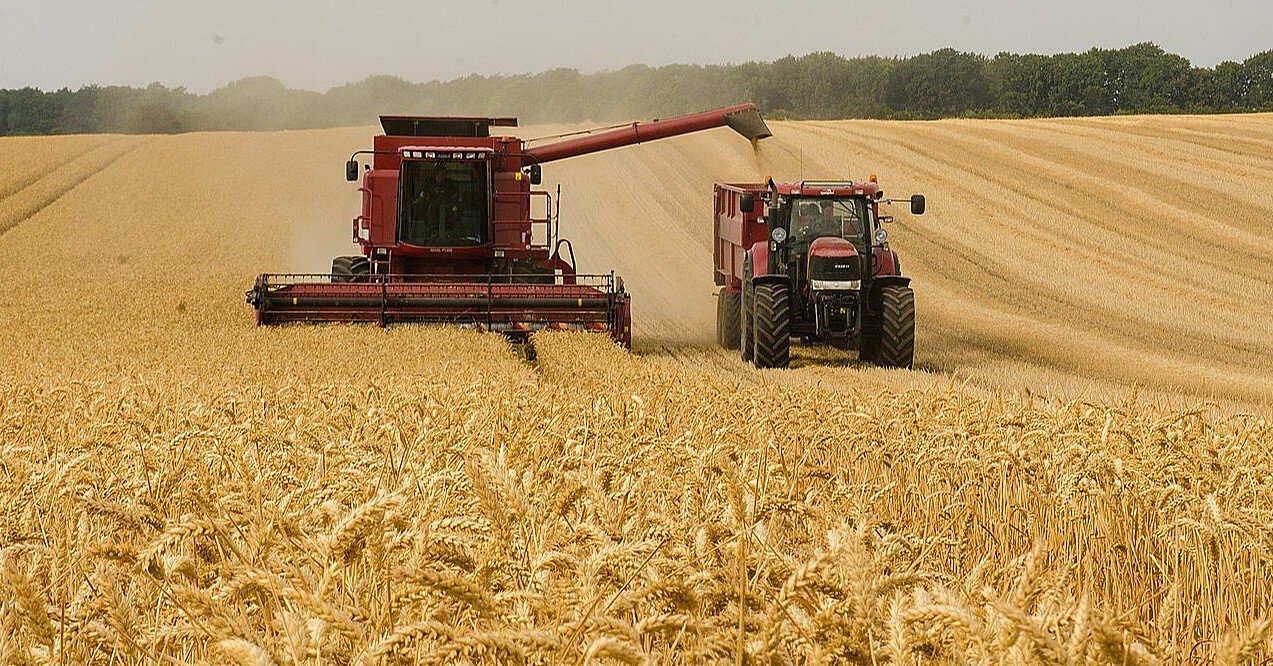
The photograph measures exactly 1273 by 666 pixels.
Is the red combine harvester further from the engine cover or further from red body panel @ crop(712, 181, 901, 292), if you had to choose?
the engine cover

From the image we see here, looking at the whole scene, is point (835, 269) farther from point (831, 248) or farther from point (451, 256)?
point (451, 256)

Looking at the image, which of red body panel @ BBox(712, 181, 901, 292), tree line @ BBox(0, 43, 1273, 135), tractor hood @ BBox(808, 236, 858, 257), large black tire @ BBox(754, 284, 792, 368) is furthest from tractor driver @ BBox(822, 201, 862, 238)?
tree line @ BBox(0, 43, 1273, 135)

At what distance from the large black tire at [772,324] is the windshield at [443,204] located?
4345mm

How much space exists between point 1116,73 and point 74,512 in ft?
235

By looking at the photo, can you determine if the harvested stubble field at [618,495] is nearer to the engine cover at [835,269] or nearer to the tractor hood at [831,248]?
the engine cover at [835,269]

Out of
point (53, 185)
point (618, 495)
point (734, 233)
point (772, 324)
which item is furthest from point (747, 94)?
point (618, 495)

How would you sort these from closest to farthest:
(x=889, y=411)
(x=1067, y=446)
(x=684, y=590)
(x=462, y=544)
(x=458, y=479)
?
(x=684, y=590) < (x=462, y=544) < (x=458, y=479) < (x=1067, y=446) < (x=889, y=411)

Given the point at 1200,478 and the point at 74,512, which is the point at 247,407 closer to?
the point at 74,512

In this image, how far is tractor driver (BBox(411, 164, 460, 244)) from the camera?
637 inches

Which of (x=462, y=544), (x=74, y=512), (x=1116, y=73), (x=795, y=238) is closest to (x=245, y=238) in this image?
(x=795, y=238)

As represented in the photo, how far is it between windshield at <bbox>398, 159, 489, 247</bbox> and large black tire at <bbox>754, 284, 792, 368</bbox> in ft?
14.3

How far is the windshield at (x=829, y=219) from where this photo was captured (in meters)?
14.2

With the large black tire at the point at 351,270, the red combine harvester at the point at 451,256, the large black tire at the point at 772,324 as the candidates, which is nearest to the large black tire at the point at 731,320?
the red combine harvester at the point at 451,256

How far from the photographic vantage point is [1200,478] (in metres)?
4.74
